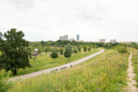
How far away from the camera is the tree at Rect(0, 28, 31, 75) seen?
49.3 feet

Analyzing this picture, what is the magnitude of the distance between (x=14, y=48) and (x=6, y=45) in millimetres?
1525

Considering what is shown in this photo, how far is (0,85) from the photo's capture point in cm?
334

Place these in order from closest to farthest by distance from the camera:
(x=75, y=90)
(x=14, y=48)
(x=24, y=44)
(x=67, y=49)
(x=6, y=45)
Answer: (x=75, y=90) → (x=6, y=45) → (x=14, y=48) → (x=24, y=44) → (x=67, y=49)

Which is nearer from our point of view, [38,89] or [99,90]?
[38,89]

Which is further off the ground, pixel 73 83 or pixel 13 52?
pixel 13 52

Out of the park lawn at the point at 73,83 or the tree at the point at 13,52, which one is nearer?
the park lawn at the point at 73,83

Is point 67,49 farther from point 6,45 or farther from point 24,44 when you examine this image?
point 6,45

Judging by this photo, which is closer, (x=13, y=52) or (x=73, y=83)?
(x=73, y=83)

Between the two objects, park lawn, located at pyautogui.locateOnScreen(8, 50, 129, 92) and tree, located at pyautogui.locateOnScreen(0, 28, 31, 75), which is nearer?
park lawn, located at pyautogui.locateOnScreen(8, 50, 129, 92)

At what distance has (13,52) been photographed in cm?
1559

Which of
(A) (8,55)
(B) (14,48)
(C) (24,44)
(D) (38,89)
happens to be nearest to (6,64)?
(A) (8,55)

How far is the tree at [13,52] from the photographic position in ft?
49.3

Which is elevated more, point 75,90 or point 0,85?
point 0,85

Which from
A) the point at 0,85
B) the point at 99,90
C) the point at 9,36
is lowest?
the point at 99,90
